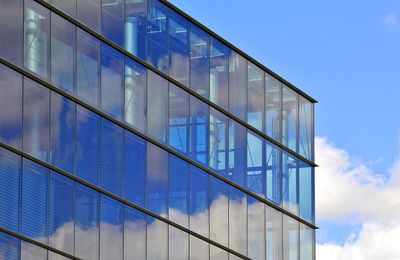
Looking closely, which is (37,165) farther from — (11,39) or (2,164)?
(11,39)

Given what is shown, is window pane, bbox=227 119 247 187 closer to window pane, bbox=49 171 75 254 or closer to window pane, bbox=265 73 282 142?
window pane, bbox=265 73 282 142

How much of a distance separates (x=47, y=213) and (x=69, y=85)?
452 cm

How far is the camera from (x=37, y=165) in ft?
108

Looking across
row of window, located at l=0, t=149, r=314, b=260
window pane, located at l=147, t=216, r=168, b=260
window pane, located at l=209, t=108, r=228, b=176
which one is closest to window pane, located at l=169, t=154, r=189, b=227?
row of window, located at l=0, t=149, r=314, b=260

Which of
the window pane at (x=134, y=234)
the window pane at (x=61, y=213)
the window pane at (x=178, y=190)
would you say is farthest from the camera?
the window pane at (x=178, y=190)

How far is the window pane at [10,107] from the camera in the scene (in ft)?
105

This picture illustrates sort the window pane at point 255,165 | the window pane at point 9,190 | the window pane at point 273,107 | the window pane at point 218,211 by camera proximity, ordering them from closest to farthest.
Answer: the window pane at point 9,190 → the window pane at point 218,211 → the window pane at point 255,165 → the window pane at point 273,107

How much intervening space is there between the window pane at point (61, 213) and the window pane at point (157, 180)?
4.33 m

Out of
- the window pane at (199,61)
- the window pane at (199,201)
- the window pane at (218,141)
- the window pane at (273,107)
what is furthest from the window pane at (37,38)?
the window pane at (273,107)

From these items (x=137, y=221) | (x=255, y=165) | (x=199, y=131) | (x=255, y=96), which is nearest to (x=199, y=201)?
(x=199, y=131)

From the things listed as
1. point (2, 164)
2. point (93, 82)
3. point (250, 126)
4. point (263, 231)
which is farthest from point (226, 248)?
point (2, 164)

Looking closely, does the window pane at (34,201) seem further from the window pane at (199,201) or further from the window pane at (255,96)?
the window pane at (255,96)

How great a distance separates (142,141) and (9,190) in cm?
716

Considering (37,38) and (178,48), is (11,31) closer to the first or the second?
(37,38)
